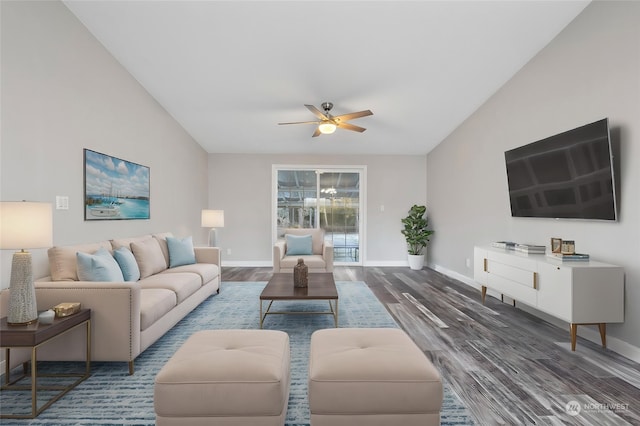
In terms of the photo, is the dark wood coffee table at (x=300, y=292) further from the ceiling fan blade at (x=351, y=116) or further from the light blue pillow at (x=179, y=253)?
the ceiling fan blade at (x=351, y=116)

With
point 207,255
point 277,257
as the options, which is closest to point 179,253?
point 207,255

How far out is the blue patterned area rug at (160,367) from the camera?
1783 mm

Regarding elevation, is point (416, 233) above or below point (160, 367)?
above

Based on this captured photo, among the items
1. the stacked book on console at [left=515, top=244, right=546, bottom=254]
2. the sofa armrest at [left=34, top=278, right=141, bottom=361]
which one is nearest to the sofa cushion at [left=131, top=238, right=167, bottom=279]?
the sofa armrest at [left=34, top=278, right=141, bottom=361]

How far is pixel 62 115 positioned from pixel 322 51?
2.62 meters

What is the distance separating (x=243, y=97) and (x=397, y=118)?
8.05 feet

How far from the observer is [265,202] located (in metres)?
6.80

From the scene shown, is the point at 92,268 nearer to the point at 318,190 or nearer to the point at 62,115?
the point at 62,115

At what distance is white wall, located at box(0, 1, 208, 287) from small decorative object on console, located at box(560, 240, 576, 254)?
4.64 meters

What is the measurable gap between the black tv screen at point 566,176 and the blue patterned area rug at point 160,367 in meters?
2.05

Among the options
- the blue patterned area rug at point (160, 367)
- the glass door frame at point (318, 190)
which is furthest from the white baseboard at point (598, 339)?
the glass door frame at point (318, 190)

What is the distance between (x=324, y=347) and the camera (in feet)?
5.73

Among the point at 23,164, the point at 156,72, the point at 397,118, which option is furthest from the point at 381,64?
the point at 23,164

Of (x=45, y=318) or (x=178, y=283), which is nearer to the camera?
(x=45, y=318)
